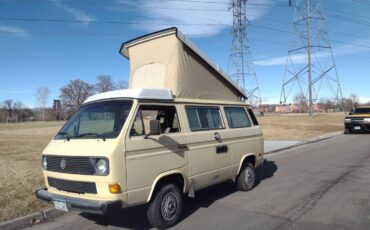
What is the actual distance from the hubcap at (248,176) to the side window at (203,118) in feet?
4.83

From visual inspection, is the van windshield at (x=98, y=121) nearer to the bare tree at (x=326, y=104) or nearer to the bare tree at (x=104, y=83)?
the bare tree at (x=104, y=83)

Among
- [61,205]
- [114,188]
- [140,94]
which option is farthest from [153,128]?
[61,205]

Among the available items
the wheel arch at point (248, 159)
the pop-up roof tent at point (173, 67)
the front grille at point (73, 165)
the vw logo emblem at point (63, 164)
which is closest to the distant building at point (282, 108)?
the wheel arch at point (248, 159)

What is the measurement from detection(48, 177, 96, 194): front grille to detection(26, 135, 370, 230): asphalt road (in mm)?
854

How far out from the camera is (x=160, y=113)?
6609mm

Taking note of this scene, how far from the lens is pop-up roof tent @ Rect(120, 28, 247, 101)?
7074 millimetres

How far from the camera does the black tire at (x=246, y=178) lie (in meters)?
8.23

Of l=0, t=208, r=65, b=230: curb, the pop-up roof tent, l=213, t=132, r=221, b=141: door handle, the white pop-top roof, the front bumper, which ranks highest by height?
the pop-up roof tent

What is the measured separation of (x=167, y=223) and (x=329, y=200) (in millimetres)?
3458

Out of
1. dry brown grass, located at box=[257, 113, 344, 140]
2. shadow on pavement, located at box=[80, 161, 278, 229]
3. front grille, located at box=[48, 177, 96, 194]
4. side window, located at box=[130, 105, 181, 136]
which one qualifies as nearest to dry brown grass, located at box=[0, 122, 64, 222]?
shadow on pavement, located at box=[80, 161, 278, 229]

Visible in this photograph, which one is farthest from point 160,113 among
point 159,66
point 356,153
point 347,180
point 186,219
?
point 356,153

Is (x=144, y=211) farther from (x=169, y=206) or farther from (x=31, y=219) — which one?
(x=31, y=219)

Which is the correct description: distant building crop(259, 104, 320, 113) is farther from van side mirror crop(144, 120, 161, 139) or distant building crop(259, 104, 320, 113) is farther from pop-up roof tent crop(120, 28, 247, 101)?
van side mirror crop(144, 120, 161, 139)

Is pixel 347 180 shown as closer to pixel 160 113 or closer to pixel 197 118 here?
pixel 197 118
